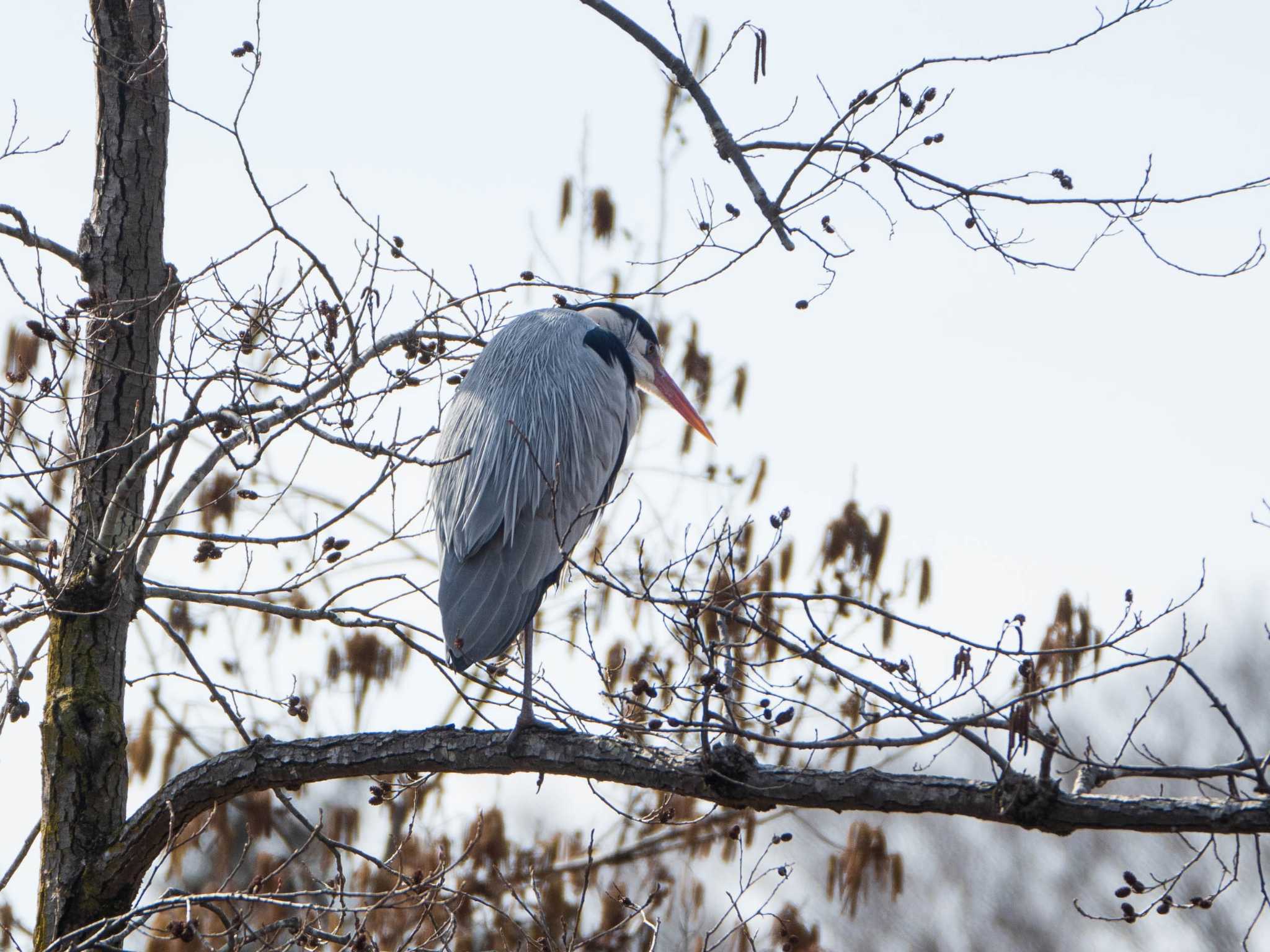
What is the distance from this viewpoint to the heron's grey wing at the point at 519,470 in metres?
4.66

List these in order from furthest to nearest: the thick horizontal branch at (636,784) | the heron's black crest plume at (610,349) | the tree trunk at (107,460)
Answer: the heron's black crest plume at (610,349)
the tree trunk at (107,460)
the thick horizontal branch at (636,784)

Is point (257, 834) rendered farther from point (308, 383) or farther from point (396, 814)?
point (308, 383)

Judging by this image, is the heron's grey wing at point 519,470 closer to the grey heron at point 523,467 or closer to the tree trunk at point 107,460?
the grey heron at point 523,467

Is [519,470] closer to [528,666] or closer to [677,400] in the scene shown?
[528,666]

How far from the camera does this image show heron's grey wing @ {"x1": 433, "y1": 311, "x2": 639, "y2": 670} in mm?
4656

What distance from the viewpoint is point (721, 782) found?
366 cm

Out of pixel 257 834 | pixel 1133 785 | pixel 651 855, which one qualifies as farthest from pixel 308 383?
pixel 1133 785

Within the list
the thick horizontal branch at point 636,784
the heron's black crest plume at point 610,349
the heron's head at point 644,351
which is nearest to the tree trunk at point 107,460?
the thick horizontal branch at point 636,784

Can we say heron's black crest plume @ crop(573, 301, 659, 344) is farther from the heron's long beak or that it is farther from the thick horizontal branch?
the thick horizontal branch

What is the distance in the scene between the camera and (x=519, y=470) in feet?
16.3

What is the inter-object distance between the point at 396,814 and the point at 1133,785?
16251 millimetres

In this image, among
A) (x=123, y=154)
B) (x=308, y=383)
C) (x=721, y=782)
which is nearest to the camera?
(x=721, y=782)

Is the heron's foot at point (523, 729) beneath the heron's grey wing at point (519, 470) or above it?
beneath

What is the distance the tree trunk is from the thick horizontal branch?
19cm
